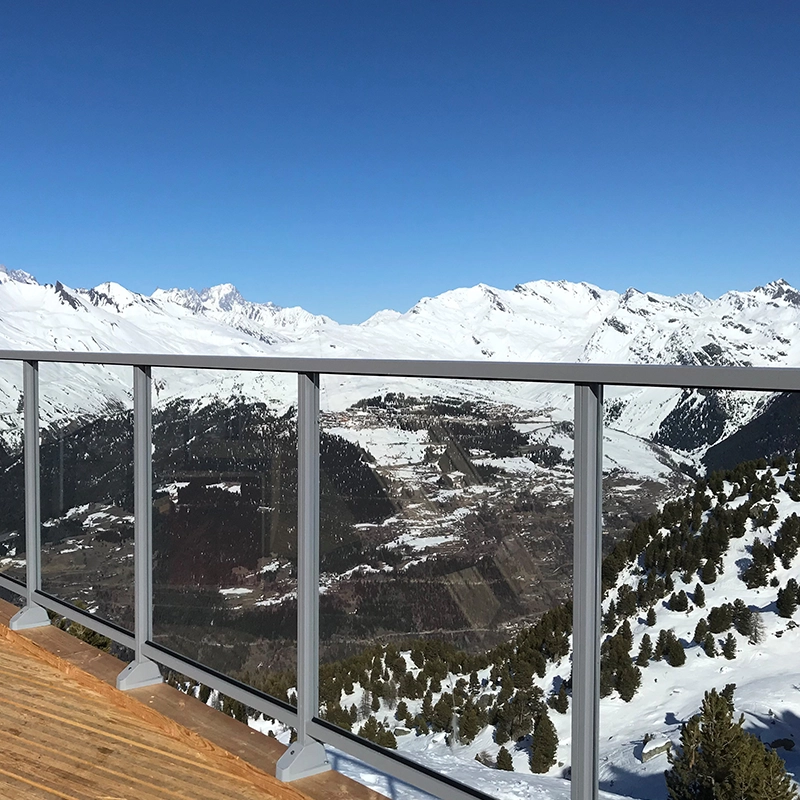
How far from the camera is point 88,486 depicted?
270 cm

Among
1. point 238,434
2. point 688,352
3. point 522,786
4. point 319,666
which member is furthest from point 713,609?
point 688,352

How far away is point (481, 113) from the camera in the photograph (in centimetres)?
8025

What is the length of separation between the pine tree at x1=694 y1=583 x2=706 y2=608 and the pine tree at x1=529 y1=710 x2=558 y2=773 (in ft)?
1.26

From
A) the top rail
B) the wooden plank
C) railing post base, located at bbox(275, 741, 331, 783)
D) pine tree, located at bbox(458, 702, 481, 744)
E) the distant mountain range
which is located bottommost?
the wooden plank

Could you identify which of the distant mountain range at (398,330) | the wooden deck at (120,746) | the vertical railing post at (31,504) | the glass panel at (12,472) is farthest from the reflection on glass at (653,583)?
the distant mountain range at (398,330)

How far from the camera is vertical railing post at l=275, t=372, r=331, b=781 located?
1943mm

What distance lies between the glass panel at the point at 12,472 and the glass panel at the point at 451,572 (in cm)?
171

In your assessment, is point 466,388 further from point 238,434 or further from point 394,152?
point 394,152

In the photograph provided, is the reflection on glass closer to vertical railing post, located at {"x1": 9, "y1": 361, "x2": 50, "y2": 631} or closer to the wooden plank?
the wooden plank

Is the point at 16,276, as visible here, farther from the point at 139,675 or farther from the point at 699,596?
the point at 699,596

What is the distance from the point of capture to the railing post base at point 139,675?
2.44 meters

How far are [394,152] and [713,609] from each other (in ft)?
245

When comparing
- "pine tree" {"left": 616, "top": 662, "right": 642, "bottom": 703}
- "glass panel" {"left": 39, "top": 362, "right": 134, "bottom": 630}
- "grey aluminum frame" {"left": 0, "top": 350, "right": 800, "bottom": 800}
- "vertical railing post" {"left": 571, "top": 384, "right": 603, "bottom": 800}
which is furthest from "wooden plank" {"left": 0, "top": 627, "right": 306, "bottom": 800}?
"pine tree" {"left": 616, "top": 662, "right": 642, "bottom": 703}

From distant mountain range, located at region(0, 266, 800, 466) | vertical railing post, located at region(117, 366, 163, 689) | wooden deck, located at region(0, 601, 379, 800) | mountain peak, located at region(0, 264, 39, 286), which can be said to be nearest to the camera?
wooden deck, located at region(0, 601, 379, 800)
